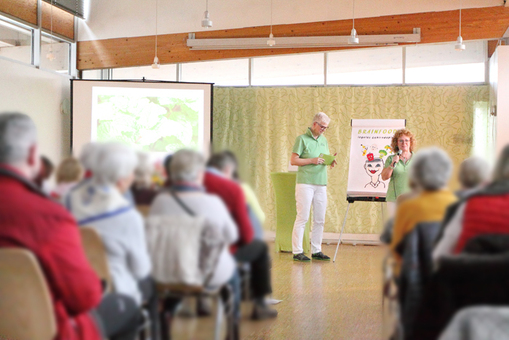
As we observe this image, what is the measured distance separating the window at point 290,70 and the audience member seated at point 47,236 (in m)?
6.45

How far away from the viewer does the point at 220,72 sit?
7301 millimetres

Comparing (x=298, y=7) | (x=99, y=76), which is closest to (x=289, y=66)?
(x=298, y=7)

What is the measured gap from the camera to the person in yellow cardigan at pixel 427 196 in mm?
917

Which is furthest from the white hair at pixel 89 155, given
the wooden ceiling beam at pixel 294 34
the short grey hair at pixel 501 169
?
the wooden ceiling beam at pixel 294 34

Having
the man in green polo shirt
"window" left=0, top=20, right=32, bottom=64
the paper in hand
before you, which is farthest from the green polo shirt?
"window" left=0, top=20, right=32, bottom=64

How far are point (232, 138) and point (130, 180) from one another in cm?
649

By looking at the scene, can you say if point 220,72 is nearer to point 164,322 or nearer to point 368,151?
point 368,151

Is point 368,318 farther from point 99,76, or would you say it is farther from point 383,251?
point 99,76

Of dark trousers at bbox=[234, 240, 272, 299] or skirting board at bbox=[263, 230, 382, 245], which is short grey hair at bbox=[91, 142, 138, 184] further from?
skirting board at bbox=[263, 230, 382, 245]

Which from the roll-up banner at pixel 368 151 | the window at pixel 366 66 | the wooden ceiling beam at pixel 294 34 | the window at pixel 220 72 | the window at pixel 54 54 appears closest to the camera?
the roll-up banner at pixel 368 151

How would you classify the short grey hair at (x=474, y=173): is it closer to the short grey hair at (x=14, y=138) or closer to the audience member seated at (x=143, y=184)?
the audience member seated at (x=143, y=184)

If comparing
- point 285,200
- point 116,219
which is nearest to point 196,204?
point 116,219

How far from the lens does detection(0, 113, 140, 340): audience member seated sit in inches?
34.2

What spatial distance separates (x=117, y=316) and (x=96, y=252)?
119 mm
